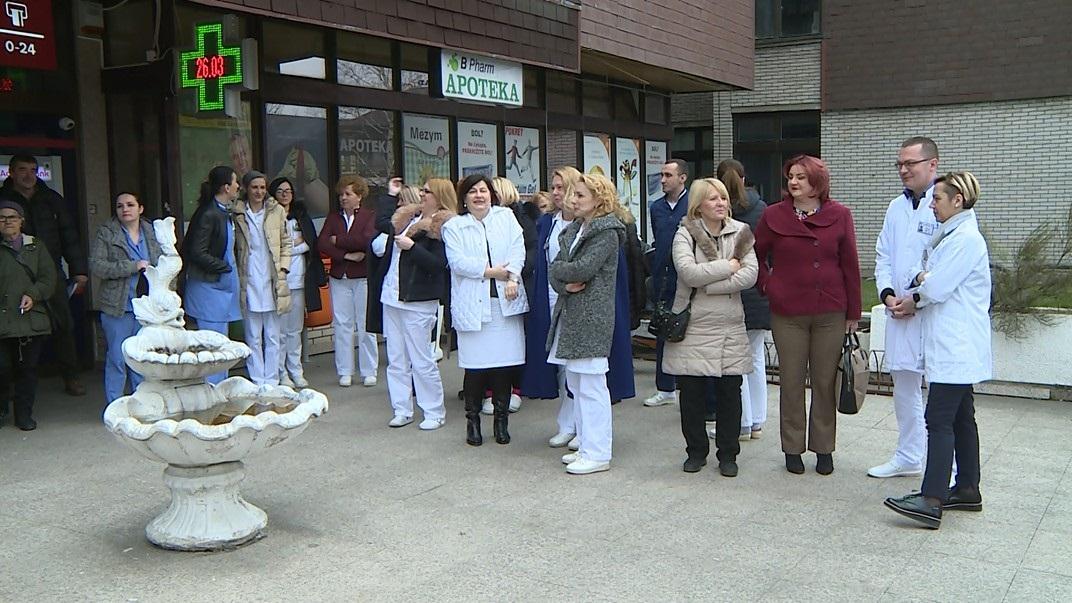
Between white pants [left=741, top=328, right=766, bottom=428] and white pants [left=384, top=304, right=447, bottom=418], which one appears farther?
white pants [left=384, top=304, right=447, bottom=418]

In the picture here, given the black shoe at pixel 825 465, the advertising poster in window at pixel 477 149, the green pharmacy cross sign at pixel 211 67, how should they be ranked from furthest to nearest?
the advertising poster in window at pixel 477 149
the green pharmacy cross sign at pixel 211 67
the black shoe at pixel 825 465

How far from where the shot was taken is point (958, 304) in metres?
5.26

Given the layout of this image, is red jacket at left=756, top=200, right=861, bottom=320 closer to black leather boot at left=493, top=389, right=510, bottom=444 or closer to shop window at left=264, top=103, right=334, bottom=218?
black leather boot at left=493, top=389, right=510, bottom=444

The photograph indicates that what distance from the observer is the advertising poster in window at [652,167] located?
17344 mm

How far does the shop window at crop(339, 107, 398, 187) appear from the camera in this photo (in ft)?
36.4

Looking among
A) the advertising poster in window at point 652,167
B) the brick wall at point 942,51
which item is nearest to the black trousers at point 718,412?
the advertising poster in window at point 652,167

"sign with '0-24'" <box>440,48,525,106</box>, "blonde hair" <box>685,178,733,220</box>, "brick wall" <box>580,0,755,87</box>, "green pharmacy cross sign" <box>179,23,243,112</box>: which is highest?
"brick wall" <box>580,0,755,87</box>

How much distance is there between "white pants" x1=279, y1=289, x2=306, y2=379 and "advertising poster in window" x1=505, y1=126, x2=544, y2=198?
17.5 ft

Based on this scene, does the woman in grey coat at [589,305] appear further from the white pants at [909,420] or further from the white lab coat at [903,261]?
the white pants at [909,420]

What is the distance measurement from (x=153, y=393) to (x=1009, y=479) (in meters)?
4.92

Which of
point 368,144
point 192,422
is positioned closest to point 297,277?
point 368,144

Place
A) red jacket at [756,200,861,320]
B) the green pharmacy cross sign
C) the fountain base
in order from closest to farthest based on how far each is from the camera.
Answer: the fountain base → red jacket at [756,200,861,320] → the green pharmacy cross sign

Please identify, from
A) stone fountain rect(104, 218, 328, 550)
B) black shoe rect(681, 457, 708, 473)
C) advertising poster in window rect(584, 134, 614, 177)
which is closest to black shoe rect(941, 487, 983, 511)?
black shoe rect(681, 457, 708, 473)

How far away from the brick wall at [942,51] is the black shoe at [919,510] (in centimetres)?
Answer: 1511
